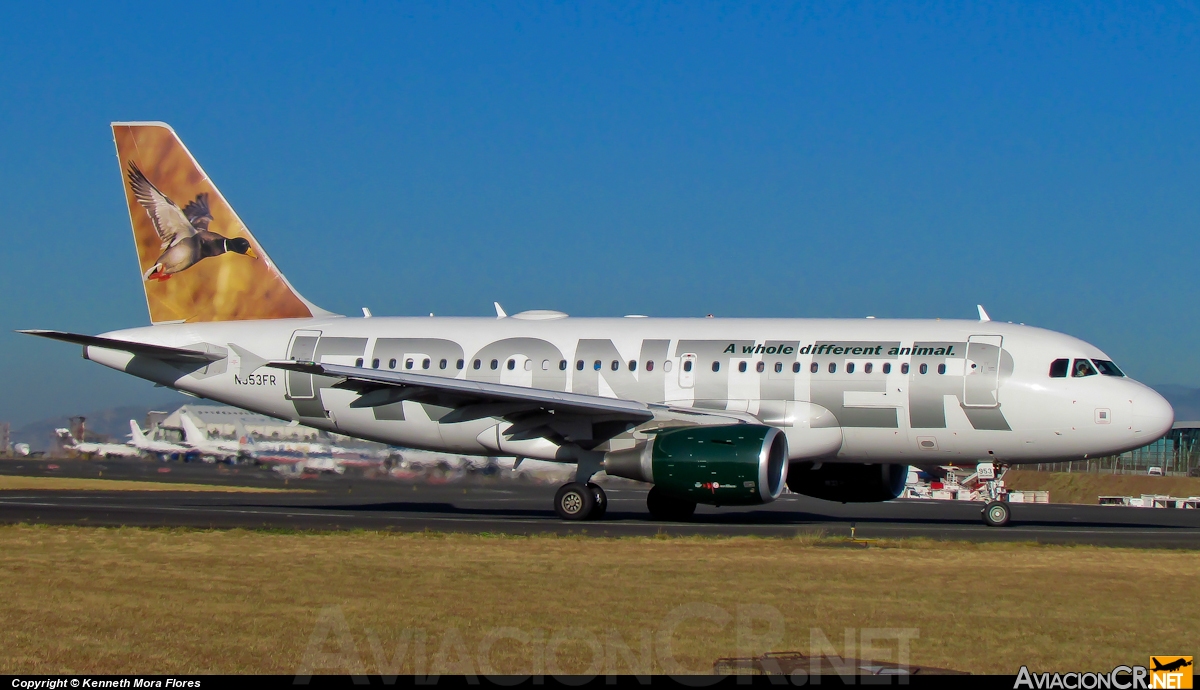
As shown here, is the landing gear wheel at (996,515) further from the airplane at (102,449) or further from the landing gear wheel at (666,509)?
the airplane at (102,449)

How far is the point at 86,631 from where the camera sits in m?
9.23

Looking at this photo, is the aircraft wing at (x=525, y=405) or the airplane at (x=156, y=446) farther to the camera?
the airplane at (x=156, y=446)

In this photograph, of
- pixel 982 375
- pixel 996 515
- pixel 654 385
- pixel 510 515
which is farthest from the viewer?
pixel 510 515

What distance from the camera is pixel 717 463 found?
64.9ft

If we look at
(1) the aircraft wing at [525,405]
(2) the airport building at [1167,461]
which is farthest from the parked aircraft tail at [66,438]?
(2) the airport building at [1167,461]

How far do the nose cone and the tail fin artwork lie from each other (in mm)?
16763

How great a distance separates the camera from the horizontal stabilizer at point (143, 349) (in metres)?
23.0

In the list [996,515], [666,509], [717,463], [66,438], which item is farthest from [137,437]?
[996,515]

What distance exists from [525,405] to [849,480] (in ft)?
22.8

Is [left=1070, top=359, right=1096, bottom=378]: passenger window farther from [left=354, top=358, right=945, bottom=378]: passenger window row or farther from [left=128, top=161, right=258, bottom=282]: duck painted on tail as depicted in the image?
[left=128, top=161, right=258, bottom=282]: duck painted on tail

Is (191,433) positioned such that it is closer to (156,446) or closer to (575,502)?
(156,446)

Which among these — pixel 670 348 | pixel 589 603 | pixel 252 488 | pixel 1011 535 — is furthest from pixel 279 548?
pixel 252 488

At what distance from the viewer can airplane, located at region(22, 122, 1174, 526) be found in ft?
69.3

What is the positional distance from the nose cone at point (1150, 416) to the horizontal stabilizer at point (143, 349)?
1778cm
